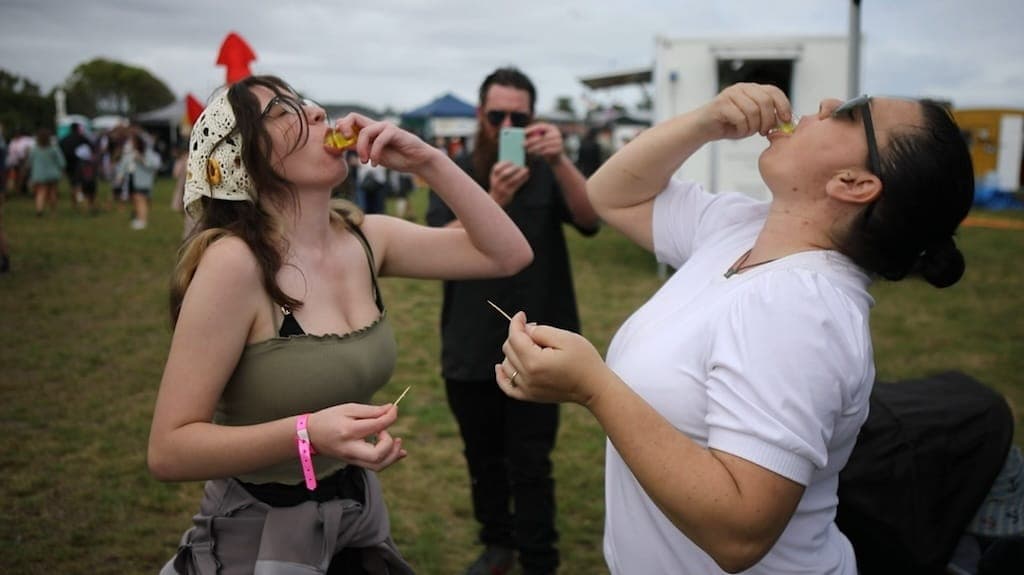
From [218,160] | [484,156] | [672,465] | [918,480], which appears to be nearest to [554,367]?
[672,465]

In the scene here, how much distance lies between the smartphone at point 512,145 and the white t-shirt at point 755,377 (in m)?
1.56

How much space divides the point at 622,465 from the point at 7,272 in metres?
11.5

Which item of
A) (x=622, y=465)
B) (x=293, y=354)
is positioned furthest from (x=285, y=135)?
(x=622, y=465)

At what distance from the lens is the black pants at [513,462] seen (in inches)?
141

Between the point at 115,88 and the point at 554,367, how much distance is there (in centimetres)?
8180

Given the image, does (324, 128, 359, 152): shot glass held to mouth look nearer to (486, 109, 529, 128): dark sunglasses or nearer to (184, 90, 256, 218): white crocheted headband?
(184, 90, 256, 218): white crocheted headband

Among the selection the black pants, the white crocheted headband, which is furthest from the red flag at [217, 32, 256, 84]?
the white crocheted headband

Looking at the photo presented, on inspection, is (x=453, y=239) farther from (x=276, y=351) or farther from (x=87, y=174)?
(x=87, y=174)

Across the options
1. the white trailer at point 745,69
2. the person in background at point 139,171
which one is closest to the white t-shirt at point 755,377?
the white trailer at point 745,69

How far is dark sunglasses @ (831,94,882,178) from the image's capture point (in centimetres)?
159

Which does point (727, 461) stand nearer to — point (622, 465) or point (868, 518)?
point (622, 465)

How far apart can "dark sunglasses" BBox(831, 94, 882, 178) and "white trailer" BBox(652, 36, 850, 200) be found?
28.0 feet

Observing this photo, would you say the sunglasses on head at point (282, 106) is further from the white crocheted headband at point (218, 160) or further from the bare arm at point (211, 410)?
the bare arm at point (211, 410)

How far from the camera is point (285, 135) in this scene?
2.04 metres
